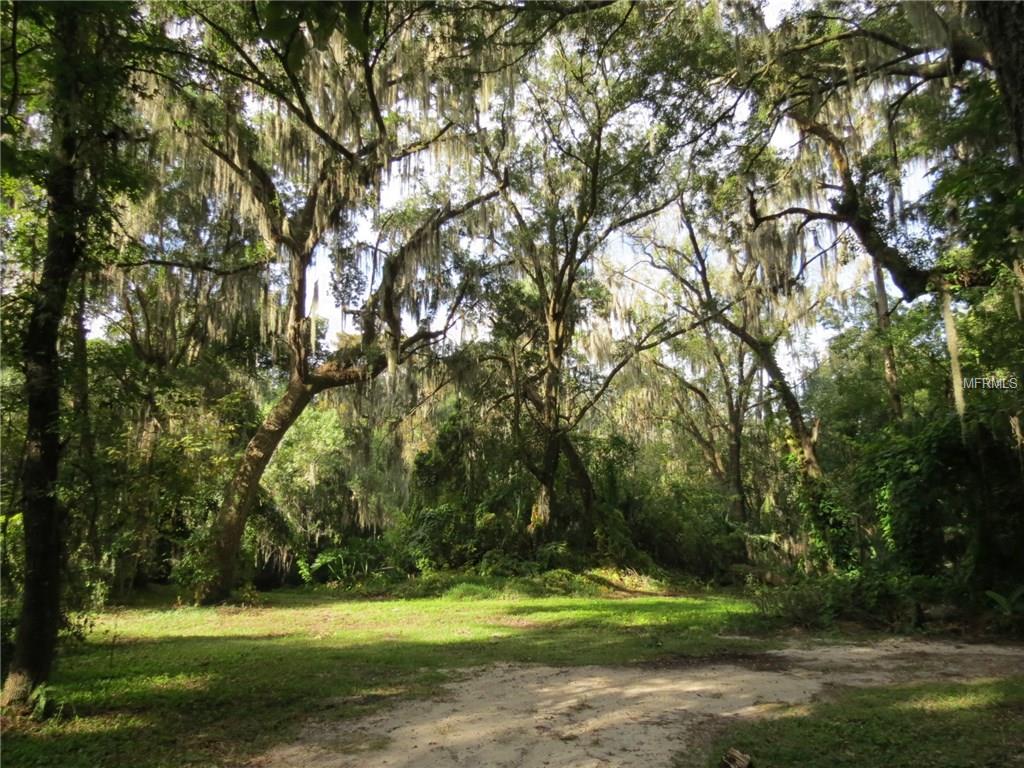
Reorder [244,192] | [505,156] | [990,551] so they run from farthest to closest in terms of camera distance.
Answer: [505,156] → [244,192] → [990,551]

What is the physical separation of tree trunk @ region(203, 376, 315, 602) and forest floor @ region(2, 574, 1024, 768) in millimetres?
3155

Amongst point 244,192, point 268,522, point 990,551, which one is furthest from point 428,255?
point 990,551

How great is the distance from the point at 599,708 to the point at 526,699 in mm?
638

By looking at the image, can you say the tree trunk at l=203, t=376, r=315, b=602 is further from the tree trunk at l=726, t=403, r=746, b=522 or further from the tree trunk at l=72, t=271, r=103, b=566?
the tree trunk at l=726, t=403, r=746, b=522

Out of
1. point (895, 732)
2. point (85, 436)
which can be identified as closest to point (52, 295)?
point (85, 436)

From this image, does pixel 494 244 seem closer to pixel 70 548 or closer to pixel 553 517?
pixel 553 517

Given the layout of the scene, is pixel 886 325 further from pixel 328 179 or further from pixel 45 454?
pixel 45 454

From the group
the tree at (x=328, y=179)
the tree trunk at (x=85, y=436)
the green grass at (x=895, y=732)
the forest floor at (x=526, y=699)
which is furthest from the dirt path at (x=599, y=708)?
the tree at (x=328, y=179)

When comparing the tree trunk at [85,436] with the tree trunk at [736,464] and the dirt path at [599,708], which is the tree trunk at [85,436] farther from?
the tree trunk at [736,464]

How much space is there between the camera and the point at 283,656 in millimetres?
7422

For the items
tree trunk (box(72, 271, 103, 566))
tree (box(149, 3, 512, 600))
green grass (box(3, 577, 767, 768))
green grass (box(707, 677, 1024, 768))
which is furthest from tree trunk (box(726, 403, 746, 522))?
tree trunk (box(72, 271, 103, 566))

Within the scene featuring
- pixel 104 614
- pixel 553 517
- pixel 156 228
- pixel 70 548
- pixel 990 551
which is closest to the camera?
pixel 70 548

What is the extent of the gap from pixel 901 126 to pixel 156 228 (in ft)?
47.6

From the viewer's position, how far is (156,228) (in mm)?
14055
